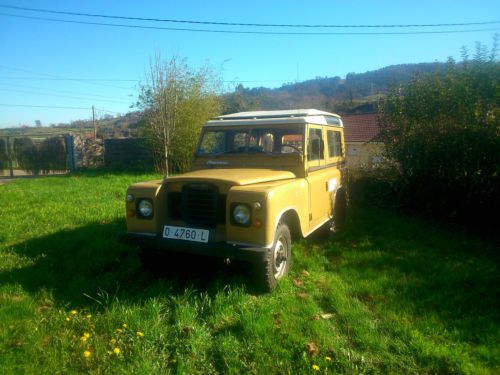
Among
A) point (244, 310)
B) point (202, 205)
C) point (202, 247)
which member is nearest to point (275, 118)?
point (202, 205)

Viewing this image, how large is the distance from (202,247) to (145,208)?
0.89 meters

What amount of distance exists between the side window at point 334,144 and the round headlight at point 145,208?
10.5 feet

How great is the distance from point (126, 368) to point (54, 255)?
9.84ft

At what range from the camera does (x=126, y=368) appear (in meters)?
2.62

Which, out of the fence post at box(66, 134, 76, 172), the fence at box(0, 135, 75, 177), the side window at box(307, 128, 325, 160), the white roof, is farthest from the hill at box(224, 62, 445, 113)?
the side window at box(307, 128, 325, 160)

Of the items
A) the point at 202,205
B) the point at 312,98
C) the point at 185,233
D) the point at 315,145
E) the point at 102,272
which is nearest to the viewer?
the point at 185,233

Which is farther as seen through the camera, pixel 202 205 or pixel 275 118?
pixel 275 118

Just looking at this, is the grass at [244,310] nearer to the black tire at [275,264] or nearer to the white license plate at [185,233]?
the black tire at [275,264]

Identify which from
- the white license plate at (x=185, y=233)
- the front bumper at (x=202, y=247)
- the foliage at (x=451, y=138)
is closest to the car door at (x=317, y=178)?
the front bumper at (x=202, y=247)

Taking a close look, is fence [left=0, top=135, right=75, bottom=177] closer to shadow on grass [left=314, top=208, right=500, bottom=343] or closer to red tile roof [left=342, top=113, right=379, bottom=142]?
shadow on grass [left=314, top=208, right=500, bottom=343]

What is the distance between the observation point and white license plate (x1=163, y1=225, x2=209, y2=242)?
3723 mm

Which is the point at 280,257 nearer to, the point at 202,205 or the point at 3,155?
the point at 202,205

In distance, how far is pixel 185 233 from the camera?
3.80 metres

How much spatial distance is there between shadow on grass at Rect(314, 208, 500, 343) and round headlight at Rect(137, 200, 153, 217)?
2452 millimetres
